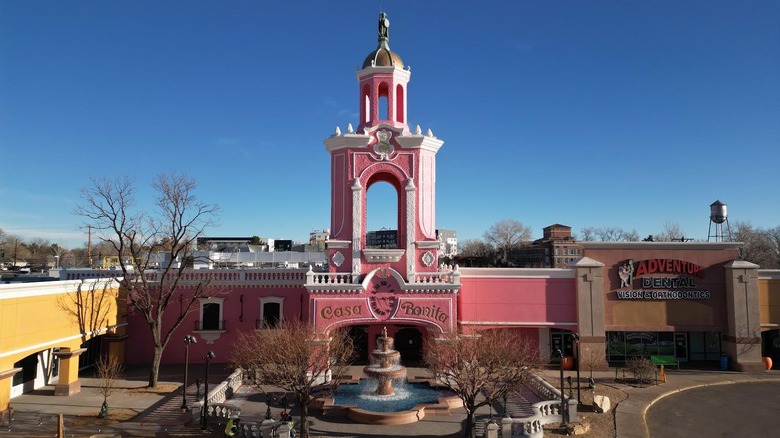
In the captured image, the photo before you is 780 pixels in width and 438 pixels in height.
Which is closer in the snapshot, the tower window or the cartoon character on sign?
the tower window

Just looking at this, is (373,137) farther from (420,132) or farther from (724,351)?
(724,351)

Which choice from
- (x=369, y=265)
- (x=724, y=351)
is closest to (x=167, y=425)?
(x=369, y=265)

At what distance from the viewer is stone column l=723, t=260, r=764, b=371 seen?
29.0 m

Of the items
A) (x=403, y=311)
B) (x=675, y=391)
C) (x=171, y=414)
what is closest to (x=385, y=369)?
(x=403, y=311)

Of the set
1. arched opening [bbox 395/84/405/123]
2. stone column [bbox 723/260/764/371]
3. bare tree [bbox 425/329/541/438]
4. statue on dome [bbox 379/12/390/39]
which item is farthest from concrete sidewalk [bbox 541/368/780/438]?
statue on dome [bbox 379/12/390/39]

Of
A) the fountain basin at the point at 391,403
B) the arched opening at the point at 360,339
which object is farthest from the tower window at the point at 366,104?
the fountain basin at the point at 391,403

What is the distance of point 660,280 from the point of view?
29922 millimetres

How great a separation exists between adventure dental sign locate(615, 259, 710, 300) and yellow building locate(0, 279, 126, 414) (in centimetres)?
3028

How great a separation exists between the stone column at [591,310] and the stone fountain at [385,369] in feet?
41.9

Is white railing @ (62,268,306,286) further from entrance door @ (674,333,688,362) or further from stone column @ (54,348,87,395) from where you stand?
entrance door @ (674,333,688,362)

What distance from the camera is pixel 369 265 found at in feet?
87.9

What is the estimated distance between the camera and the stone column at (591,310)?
28.9 m

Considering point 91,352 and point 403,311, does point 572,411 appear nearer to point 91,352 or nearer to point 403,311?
point 403,311

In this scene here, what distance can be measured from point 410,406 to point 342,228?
10.5 metres
